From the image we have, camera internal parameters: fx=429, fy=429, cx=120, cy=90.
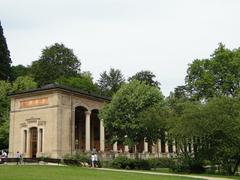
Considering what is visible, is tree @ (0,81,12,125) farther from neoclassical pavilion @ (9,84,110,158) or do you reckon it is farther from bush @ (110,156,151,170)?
bush @ (110,156,151,170)

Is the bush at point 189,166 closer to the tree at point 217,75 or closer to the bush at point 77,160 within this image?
the bush at point 77,160

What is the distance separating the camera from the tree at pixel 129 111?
47062 millimetres

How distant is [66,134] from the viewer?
52188mm

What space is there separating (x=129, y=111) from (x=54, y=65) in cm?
4258

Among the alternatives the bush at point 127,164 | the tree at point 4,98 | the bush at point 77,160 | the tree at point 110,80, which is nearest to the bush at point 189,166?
the bush at point 127,164

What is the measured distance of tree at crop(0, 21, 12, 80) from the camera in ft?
260

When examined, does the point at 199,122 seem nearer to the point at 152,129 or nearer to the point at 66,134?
the point at 152,129

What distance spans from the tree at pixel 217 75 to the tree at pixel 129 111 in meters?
7.42

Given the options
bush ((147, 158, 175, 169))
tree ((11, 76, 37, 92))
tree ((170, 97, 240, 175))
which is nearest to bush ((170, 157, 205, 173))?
tree ((170, 97, 240, 175))

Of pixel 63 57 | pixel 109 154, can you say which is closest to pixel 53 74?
pixel 63 57

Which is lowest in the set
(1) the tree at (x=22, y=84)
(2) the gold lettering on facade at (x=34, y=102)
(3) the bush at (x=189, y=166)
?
(3) the bush at (x=189, y=166)

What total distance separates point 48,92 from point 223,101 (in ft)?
74.9

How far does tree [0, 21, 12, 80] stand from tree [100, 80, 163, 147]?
3594 centimetres

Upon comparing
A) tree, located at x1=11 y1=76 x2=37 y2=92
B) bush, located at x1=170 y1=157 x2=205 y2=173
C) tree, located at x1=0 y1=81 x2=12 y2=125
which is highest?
tree, located at x1=11 y1=76 x2=37 y2=92
